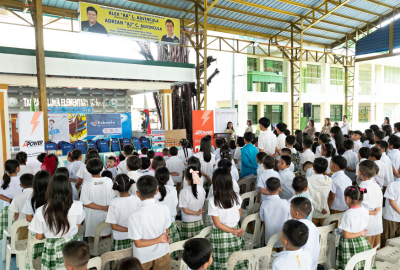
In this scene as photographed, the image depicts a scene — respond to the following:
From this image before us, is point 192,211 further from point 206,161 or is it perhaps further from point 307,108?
point 307,108

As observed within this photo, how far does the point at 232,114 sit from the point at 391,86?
720 inches

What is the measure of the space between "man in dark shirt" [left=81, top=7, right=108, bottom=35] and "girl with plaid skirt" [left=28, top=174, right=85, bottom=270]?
22.5ft

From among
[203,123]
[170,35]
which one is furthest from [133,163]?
[170,35]

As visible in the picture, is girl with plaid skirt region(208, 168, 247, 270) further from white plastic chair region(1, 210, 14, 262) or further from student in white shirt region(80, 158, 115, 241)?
white plastic chair region(1, 210, 14, 262)

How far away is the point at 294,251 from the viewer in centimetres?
194

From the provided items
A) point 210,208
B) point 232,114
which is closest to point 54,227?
point 210,208

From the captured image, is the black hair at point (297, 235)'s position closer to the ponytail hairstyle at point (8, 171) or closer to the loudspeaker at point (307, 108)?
the ponytail hairstyle at point (8, 171)

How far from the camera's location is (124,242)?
2846mm

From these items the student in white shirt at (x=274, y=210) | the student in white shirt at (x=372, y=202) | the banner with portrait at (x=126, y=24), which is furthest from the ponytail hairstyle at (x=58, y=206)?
the banner with portrait at (x=126, y=24)

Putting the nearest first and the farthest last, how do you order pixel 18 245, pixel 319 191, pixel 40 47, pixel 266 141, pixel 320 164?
pixel 18 245 → pixel 320 164 → pixel 319 191 → pixel 266 141 → pixel 40 47

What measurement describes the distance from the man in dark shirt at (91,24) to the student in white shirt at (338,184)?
734cm

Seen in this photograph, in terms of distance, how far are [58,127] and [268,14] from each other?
977 cm

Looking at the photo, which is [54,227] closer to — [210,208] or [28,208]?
[28,208]

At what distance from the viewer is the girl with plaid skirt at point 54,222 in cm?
234
